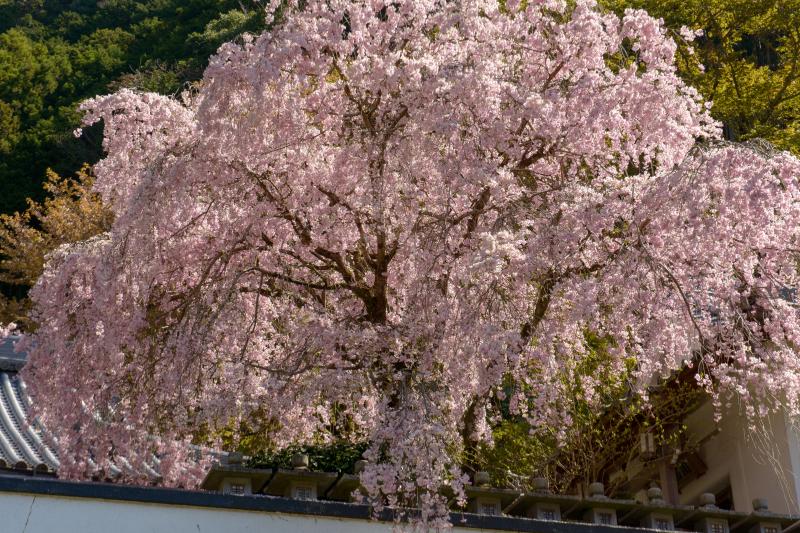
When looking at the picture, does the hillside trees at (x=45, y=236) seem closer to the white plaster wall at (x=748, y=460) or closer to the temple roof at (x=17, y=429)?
the temple roof at (x=17, y=429)

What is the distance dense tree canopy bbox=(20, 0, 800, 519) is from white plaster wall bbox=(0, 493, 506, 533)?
1.85 metres

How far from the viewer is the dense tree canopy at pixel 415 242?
9.43 metres

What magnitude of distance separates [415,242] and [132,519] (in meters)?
4.32

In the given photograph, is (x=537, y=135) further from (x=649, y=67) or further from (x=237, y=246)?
(x=237, y=246)

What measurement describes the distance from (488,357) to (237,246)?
3.22m

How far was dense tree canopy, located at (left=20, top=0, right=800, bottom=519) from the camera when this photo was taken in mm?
9430

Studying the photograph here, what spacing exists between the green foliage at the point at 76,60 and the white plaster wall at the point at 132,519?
23374 mm

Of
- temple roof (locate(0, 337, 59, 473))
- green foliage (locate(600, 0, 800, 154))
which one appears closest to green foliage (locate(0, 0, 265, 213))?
green foliage (locate(600, 0, 800, 154))

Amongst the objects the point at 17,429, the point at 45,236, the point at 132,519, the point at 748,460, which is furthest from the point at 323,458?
the point at 45,236

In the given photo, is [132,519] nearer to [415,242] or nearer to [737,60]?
[415,242]

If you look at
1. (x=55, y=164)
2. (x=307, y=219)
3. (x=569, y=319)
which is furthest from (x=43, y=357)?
(x=55, y=164)

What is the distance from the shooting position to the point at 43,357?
426 inches

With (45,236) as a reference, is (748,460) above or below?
below

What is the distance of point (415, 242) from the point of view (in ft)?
33.5
